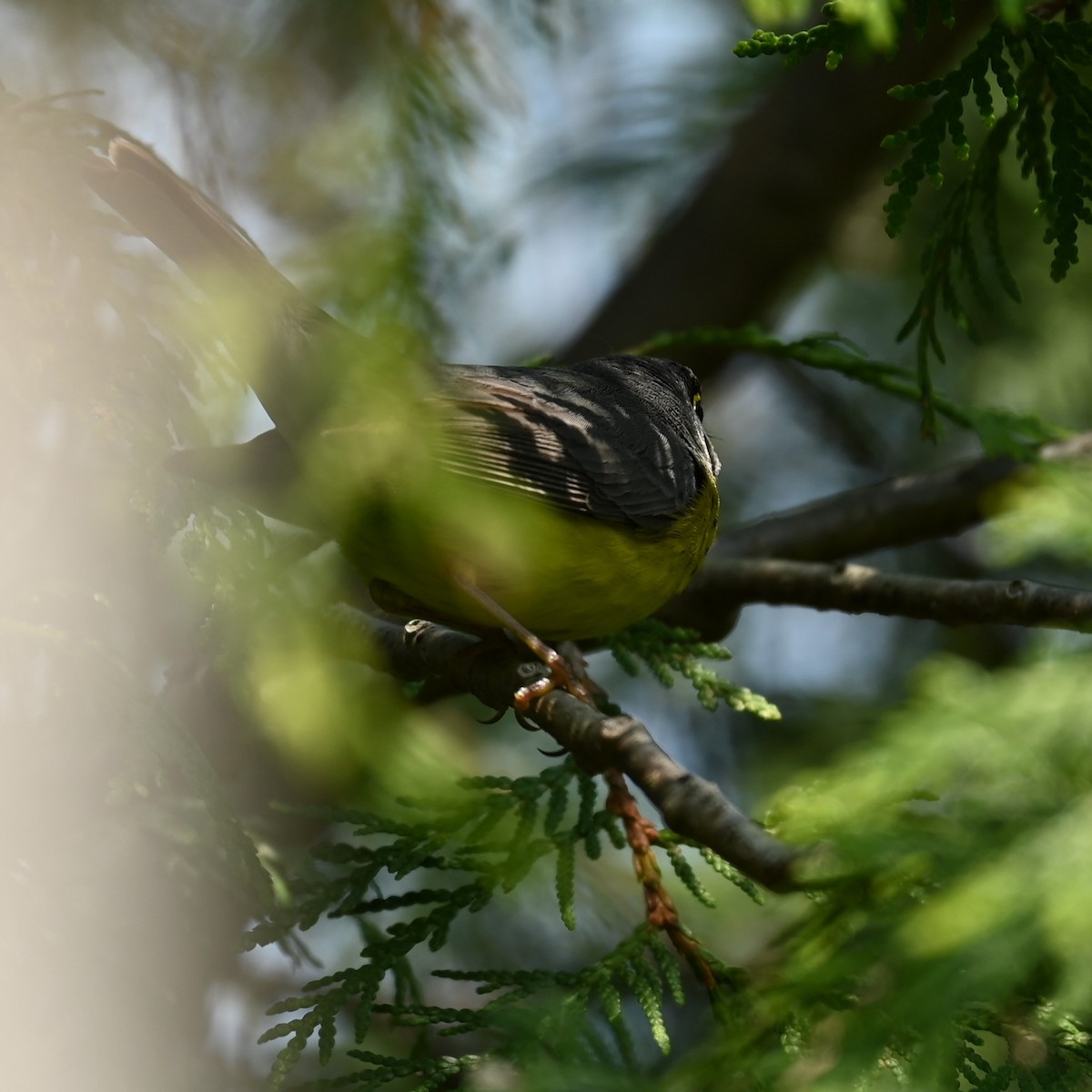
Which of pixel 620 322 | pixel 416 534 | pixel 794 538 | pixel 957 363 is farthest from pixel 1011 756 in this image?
pixel 957 363

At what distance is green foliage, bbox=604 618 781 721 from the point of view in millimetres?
3410

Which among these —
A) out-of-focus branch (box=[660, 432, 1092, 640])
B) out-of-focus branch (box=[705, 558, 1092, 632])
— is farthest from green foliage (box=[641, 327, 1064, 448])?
out-of-focus branch (box=[705, 558, 1092, 632])

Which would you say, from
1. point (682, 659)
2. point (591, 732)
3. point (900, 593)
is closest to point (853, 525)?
point (900, 593)

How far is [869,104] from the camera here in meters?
6.18

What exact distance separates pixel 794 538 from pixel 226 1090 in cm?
310

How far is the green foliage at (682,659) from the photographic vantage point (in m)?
3.41

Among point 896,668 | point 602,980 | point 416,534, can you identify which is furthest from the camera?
point 896,668

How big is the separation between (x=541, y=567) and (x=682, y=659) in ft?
1.72

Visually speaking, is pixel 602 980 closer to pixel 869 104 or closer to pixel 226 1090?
pixel 226 1090

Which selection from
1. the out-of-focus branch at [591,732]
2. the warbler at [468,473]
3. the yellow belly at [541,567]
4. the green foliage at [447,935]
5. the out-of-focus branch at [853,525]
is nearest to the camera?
the out-of-focus branch at [591,732]

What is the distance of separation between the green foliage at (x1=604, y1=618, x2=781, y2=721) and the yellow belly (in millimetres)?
75

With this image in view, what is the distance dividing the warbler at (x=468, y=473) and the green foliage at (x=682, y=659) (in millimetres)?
89

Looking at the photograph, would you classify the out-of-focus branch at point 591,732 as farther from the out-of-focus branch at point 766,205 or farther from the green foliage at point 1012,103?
the out-of-focus branch at point 766,205

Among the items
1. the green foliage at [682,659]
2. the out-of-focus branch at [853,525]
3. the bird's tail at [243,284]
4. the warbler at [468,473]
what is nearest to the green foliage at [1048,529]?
the green foliage at [682,659]
